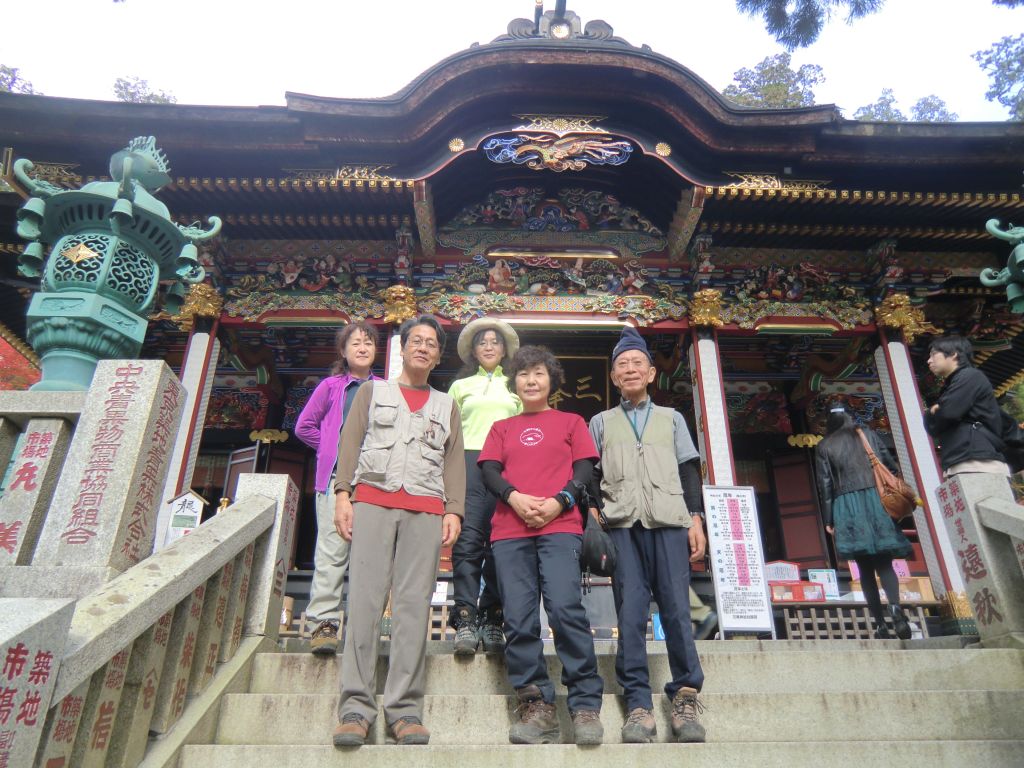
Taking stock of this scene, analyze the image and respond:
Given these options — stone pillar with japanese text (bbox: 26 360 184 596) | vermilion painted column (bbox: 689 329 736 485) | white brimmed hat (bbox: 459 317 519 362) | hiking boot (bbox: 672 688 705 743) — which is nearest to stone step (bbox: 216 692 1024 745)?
hiking boot (bbox: 672 688 705 743)

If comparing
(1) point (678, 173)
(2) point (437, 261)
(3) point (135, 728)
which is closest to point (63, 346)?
(3) point (135, 728)

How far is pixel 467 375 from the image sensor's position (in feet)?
13.0

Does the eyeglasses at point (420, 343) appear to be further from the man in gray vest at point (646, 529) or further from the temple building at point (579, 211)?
the temple building at point (579, 211)

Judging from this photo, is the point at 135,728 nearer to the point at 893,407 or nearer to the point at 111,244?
the point at 111,244

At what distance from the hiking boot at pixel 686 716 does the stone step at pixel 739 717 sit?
13 cm

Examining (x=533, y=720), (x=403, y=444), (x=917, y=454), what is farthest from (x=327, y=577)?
(x=917, y=454)

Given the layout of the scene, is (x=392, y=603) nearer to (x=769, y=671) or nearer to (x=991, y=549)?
(x=769, y=671)

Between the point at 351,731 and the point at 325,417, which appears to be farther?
the point at 325,417

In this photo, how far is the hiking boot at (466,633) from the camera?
9.98ft

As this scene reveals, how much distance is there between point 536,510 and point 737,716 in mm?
1136

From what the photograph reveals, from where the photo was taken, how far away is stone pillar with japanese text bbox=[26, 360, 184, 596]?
2500 mm

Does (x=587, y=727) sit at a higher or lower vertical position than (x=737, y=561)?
lower

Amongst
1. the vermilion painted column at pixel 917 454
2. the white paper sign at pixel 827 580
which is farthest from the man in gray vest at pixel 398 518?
the vermilion painted column at pixel 917 454

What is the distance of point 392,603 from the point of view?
269 centimetres
